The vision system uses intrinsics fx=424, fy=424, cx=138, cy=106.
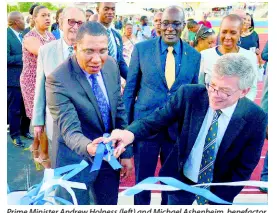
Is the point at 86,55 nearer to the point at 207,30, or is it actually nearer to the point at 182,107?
the point at 182,107

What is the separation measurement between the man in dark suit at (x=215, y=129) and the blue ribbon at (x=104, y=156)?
5 cm

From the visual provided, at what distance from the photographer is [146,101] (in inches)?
97.2

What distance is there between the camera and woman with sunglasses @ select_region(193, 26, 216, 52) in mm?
2822

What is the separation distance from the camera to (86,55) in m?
1.97

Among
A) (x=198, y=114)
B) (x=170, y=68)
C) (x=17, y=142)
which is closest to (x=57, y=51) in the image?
(x=170, y=68)

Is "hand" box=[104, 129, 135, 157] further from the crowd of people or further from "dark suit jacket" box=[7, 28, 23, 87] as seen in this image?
"dark suit jacket" box=[7, 28, 23, 87]

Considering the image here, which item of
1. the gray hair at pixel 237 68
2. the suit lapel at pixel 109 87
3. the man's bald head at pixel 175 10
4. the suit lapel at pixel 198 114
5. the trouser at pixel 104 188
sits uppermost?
the man's bald head at pixel 175 10

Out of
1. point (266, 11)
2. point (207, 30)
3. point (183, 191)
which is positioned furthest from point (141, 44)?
point (183, 191)

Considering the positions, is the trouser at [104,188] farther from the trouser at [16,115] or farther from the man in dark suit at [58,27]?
the trouser at [16,115]

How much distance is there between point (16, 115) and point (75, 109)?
171 cm

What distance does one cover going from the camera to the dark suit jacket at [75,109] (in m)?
1.98

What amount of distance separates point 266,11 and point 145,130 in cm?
84

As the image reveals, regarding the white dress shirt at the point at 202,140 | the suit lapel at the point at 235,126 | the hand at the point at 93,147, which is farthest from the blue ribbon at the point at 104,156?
the suit lapel at the point at 235,126

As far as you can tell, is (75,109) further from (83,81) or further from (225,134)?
(225,134)
